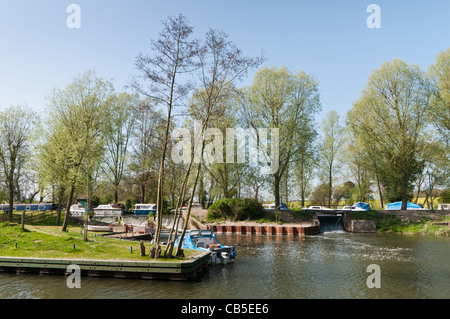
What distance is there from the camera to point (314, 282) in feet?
53.2

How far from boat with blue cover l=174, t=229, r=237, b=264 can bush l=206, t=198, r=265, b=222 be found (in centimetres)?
2194

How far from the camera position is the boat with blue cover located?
20.8 meters

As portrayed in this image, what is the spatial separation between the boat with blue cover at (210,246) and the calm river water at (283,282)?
0.63 metres

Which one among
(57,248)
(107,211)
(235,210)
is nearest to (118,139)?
(107,211)

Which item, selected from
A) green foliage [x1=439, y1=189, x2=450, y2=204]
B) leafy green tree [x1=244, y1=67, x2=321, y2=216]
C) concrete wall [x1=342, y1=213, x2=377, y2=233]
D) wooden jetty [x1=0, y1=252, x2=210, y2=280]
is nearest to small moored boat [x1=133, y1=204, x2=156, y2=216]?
leafy green tree [x1=244, y1=67, x2=321, y2=216]

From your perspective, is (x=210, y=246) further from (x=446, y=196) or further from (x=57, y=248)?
(x=446, y=196)

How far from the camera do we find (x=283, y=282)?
16.2 m

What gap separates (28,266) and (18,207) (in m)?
51.0

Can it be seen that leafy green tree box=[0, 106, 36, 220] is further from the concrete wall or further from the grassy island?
the concrete wall

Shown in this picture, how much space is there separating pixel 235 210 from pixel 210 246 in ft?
76.0

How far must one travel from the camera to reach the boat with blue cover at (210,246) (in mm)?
20830

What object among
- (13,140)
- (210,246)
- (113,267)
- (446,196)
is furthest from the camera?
(446,196)

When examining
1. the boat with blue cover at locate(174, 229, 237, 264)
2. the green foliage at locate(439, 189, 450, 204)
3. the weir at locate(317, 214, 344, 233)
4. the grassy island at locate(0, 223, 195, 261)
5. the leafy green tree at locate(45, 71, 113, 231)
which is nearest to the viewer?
the grassy island at locate(0, 223, 195, 261)

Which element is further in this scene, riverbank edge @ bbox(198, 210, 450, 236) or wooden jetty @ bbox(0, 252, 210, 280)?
riverbank edge @ bbox(198, 210, 450, 236)
